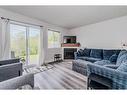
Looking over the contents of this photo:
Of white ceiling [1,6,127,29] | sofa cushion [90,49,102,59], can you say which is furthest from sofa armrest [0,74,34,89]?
sofa cushion [90,49,102,59]

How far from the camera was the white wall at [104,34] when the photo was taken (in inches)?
169

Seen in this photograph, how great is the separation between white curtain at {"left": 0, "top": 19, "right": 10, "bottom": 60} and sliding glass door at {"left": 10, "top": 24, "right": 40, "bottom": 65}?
271 millimetres

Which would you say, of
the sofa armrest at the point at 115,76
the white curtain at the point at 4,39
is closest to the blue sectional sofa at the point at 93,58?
the sofa armrest at the point at 115,76

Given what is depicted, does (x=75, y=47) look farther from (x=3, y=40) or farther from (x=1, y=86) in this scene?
(x=1, y=86)

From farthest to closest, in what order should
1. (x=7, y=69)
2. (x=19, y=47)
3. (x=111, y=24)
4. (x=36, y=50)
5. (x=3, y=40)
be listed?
(x=36, y=50)
(x=111, y=24)
(x=19, y=47)
(x=3, y=40)
(x=7, y=69)

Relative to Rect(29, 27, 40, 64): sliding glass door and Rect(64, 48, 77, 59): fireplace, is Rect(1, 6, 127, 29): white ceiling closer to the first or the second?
Rect(29, 27, 40, 64): sliding glass door

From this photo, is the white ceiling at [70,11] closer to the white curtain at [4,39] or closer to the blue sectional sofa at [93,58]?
the white curtain at [4,39]

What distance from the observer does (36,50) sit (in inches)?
197

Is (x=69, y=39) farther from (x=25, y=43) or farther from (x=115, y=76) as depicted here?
(x=115, y=76)

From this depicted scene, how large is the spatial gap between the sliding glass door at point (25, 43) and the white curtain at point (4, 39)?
0.89 ft

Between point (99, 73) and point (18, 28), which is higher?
point (18, 28)

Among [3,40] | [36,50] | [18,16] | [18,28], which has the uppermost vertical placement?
[18,16]
